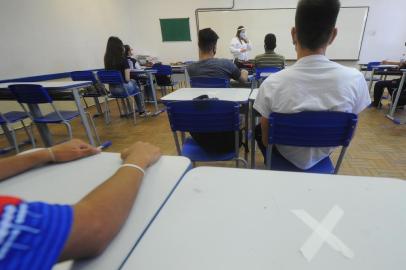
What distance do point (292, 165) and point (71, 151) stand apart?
1.08 m

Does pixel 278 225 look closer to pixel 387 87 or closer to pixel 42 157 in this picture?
pixel 42 157

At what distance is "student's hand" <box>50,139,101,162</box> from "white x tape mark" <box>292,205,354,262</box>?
68 centimetres

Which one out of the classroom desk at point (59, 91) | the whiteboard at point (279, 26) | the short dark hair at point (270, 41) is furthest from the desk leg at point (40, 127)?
the whiteboard at point (279, 26)

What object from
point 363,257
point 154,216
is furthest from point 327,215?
point 154,216

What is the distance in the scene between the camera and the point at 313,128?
3.25ft

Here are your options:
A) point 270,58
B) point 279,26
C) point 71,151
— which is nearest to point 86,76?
point 270,58

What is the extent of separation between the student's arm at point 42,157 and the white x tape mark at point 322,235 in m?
0.69

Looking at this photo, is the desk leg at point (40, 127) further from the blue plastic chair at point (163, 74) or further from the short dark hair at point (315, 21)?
the short dark hair at point (315, 21)

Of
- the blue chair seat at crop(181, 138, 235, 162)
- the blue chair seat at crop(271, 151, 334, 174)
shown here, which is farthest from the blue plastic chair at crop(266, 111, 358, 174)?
the blue chair seat at crop(181, 138, 235, 162)

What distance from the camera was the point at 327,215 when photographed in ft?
1.53

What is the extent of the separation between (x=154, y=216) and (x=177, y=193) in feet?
0.27

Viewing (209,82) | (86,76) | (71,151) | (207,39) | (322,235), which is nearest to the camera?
(322,235)

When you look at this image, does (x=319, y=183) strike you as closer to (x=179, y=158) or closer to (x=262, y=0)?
(x=179, y=158)

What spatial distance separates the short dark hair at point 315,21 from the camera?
0.93m
